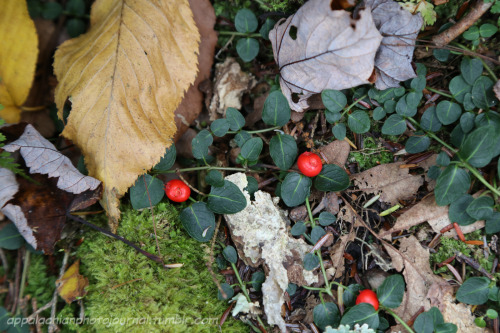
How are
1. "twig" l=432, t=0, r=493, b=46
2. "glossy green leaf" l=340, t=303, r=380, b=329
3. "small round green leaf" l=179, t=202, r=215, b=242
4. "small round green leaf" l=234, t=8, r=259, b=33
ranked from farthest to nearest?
A: "small round green leaf" l=234, t=8, r=259, b=33, "small round green leaf" l=179, t=202, r=215, b=242, "twig" l=432, t=0, r=493, b=46, "glossy green leaf" l=340, t=303, r=380, b=329

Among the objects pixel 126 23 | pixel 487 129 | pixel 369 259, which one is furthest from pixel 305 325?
pixel 126 23

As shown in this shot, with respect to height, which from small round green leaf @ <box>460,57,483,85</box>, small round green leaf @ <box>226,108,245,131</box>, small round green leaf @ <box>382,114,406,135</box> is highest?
small round green leaf @ <box>460,57,483,85</box>

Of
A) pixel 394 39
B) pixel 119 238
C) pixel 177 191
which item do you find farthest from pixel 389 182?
pixel 119 238

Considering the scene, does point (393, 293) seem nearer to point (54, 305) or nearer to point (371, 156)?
point (371, 156)

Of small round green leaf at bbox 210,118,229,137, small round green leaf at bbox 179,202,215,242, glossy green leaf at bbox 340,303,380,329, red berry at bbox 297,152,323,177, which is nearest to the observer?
glossy green leaf at bbox 340,303,380,329

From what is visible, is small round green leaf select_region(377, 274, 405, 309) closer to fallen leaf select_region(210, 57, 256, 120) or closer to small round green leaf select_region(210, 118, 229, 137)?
small round green leaf select_region(210, 118, 229, 137)

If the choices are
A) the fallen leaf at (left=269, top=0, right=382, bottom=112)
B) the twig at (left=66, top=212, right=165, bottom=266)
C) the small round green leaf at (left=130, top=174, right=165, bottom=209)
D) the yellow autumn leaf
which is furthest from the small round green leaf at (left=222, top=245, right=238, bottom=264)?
the yellow autumn leaf

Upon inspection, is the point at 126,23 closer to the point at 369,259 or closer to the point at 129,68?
the point at 129,68
